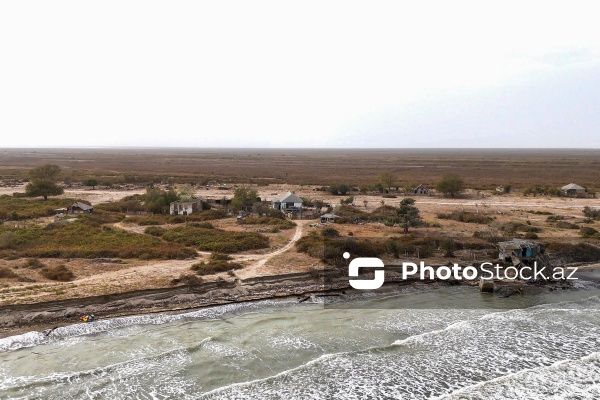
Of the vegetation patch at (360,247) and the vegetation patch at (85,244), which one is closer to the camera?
the vegetation patch at (85,244)

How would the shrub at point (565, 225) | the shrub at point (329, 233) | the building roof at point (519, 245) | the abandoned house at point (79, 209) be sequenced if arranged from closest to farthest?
the building roof at point (519, 245) → the shrub at point (329, 233) → the shrub at point (565, 225) → the abandoned house at point (79, 209)

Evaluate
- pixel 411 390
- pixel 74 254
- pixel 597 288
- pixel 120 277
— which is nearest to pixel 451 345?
pixel 411 390

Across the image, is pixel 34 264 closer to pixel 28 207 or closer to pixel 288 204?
pixel 288 204

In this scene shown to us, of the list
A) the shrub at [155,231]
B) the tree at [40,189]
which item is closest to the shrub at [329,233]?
the shrub at [155,231]

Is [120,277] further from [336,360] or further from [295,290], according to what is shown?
[336,360]

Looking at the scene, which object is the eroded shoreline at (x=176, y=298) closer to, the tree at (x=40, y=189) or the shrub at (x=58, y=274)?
the shrub at (x=58, y=274)

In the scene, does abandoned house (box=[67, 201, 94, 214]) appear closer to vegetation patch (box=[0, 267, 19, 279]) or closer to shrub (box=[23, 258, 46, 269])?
shrub (box=[23, 258, 46, 269])
